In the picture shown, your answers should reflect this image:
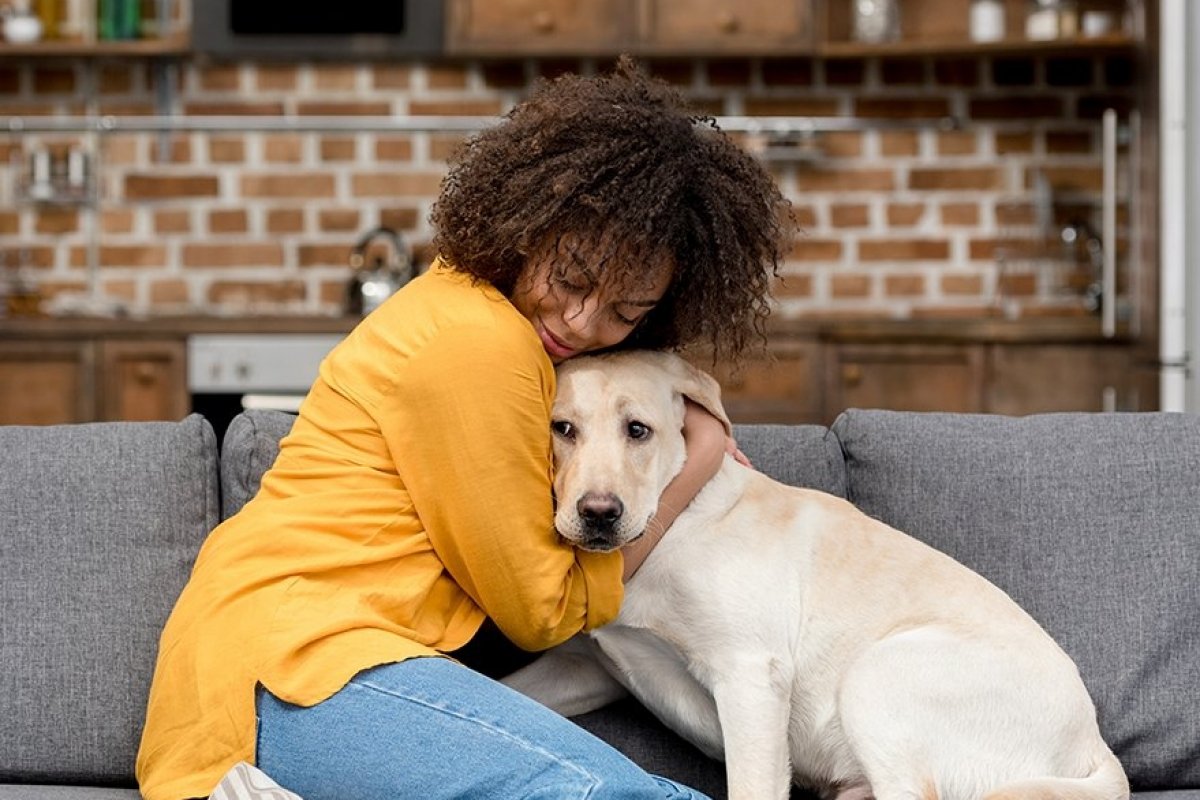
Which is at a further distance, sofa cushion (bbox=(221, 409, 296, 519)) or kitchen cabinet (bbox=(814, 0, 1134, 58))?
kitchen cabinet (bbox=(814, 0, 1134, 58))

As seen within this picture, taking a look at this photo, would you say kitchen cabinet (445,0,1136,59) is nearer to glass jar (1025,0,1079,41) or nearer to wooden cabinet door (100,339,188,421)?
glass jar (1025,0,1079,41)

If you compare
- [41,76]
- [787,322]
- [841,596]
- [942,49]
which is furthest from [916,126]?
[841,596]

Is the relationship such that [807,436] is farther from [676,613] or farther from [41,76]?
[41,76]

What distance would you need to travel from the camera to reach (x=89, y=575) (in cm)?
201

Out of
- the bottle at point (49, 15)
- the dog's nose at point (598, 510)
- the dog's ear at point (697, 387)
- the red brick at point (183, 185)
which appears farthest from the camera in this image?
the red brick at point (183, 185)

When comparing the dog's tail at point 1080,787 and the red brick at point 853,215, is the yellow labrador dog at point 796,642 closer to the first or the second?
the dog's tail at point 1080,787

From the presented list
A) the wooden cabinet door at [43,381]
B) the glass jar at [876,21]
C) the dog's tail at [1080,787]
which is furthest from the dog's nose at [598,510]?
the glass jar at [876,21]

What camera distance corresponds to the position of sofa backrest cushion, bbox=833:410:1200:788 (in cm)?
201

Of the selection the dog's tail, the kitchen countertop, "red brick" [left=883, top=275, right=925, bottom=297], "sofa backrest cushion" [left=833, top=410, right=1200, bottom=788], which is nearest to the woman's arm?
"sofa backrest cushion" [left=833, top=410, right=1200, bottom=788]

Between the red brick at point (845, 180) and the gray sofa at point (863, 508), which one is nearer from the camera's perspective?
the gray sofa at point (863, 508)

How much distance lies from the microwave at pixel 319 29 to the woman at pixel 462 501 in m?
3.04

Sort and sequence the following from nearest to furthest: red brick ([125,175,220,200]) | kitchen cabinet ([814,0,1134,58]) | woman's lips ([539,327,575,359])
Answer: woman's lips ([539,327,575,359]), kitchen cabinet ([814,0,1134,58]), red brick ([125,175,220,200])

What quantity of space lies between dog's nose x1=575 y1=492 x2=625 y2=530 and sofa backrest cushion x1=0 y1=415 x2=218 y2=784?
0.63 meters

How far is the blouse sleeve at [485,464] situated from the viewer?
1655mm
